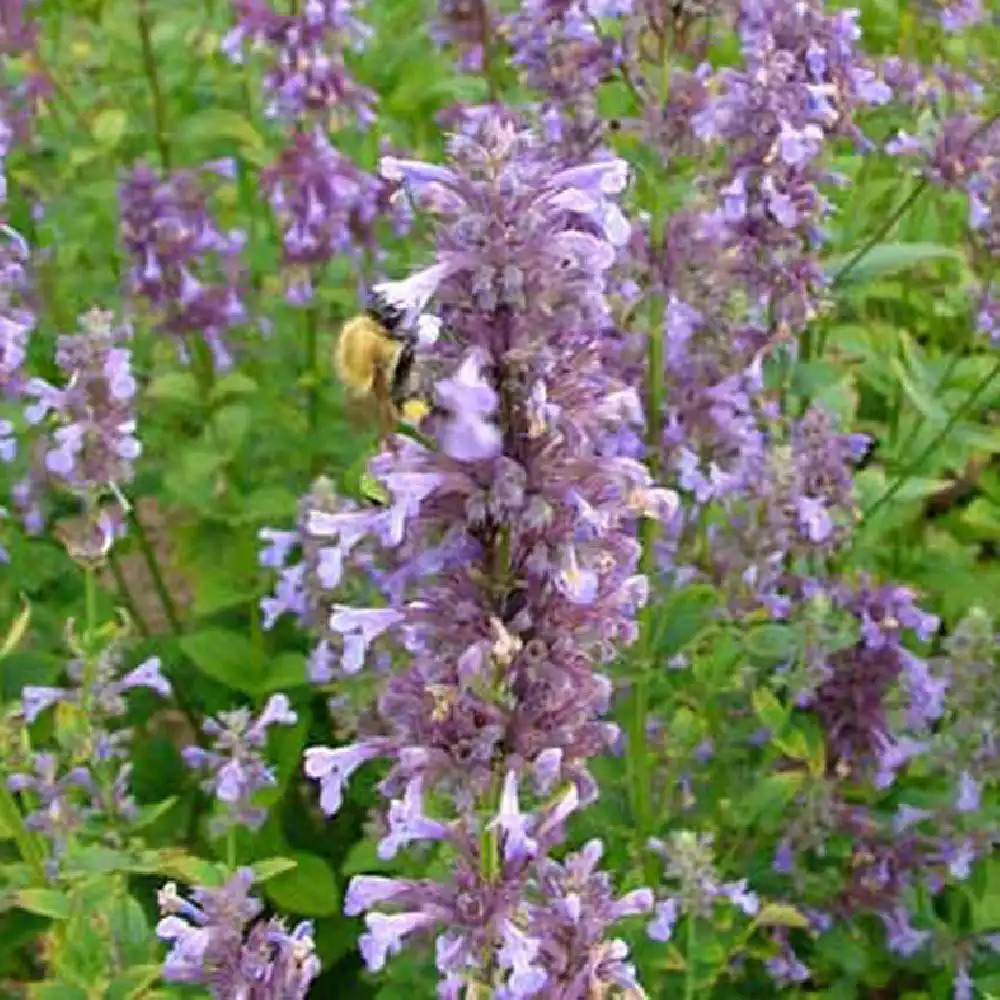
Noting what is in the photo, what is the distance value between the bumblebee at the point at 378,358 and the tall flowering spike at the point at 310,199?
175cm

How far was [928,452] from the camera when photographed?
452 centimetres

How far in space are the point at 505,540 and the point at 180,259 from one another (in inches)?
117

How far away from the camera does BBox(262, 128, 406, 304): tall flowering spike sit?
5027 mm

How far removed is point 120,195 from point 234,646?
1.17 metres

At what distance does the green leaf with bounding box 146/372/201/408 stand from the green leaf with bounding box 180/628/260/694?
64 cm

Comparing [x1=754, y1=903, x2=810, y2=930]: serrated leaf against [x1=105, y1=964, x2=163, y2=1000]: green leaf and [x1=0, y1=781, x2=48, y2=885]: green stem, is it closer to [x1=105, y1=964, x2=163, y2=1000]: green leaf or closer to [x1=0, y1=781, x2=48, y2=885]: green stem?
[x1=105, y1=964, x2=163, y2=1000]: green leaf

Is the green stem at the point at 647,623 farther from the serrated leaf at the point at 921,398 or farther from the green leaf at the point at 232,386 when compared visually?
the green leaf at the point at 232,386

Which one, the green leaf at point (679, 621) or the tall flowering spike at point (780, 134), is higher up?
the tall flowering spike at point (780, 134)

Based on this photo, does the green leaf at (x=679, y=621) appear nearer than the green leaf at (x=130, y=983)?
No

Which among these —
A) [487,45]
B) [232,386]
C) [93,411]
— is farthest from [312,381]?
[93,411]

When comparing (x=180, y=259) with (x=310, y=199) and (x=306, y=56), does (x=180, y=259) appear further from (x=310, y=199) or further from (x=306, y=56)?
(x=306, y=56)

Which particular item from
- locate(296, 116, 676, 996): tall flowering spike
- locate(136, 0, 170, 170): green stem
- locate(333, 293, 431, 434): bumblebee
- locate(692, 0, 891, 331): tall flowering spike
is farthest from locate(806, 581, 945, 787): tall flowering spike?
locate(136, 0, 170, 170): green stem

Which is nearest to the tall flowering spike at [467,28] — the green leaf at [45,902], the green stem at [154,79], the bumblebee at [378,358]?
the green stem at [154,79]

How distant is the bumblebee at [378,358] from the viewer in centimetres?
291
